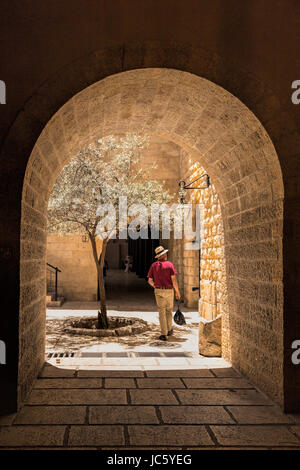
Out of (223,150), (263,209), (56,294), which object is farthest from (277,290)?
(56,294)

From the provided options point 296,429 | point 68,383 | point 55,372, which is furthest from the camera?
point 55,372

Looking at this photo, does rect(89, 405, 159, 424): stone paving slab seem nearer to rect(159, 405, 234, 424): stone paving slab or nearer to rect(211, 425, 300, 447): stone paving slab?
rect(159, 405, 234, 424): stone paving slab

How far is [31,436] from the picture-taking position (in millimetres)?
3012

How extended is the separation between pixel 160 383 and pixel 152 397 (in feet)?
1.52

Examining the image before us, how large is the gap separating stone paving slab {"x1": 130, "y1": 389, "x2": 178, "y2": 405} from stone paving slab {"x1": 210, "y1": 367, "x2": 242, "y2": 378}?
87 centimetres

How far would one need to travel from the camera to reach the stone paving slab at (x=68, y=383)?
4223 millimetres

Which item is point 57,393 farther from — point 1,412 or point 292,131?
point 292,131

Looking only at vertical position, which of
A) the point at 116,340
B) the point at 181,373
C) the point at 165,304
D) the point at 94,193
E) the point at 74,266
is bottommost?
the point at 116,340

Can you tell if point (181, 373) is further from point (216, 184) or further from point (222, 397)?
point (216, 184)

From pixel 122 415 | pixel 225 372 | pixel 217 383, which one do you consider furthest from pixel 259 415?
pixel 225 372

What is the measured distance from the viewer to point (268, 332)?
13.0 feet

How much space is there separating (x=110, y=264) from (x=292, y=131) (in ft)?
86.5

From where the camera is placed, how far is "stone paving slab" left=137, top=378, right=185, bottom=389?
4.28m

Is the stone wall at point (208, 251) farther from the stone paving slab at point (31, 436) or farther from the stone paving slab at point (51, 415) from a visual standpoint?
the stone paving slab at point (31, 436)
